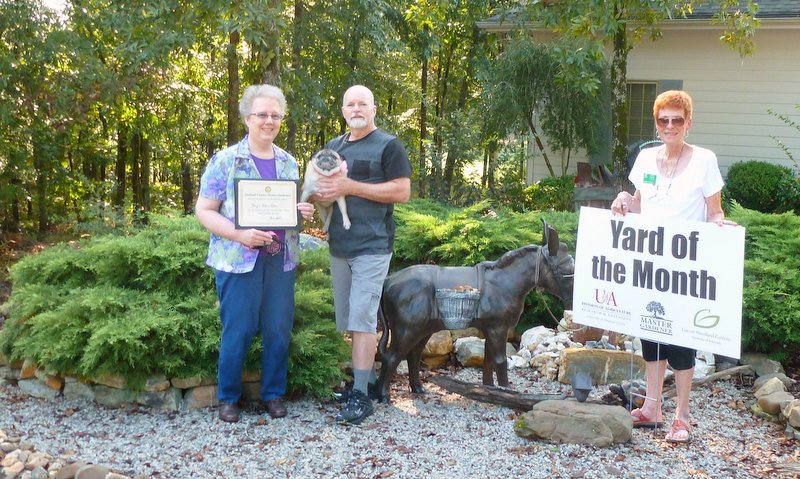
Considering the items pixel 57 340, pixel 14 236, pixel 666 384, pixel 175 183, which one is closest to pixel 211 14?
pixel 57 340

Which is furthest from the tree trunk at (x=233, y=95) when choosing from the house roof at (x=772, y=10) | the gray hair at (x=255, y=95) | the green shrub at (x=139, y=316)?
the house roof at (x=772, y=10)

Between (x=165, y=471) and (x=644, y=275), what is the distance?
2997 mm

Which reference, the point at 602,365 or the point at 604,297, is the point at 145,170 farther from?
the point at 604,297

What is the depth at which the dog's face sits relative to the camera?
436cm

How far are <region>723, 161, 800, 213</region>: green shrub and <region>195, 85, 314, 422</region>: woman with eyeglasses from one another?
10.2 metres

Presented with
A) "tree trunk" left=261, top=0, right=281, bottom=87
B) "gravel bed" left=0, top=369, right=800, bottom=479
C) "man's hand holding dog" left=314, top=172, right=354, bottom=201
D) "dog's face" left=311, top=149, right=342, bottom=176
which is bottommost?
"gravel bed" left=0, top=369, right=800, bottom=479

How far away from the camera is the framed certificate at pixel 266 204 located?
14.0 feet

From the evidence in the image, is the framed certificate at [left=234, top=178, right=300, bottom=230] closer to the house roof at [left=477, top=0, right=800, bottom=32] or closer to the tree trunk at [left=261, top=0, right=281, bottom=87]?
the tree trunk at [left=261, top=0, right=281, bottom=87]

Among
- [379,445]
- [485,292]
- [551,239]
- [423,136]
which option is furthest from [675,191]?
[423,136]

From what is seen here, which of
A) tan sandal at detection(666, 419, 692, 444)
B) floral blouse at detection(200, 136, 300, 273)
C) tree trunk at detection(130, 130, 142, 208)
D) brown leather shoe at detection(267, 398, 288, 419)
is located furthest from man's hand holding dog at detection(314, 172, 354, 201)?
tree trunk at detection(130, 130, 142, 208)

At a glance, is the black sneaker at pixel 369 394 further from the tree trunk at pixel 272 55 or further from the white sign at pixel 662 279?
the tree trunk at pixel 272 55

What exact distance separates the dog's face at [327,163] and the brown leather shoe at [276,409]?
156 centimetres

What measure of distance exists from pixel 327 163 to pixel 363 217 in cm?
43

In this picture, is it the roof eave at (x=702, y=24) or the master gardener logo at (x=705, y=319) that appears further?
the roof eave at (x=702, y=24)
